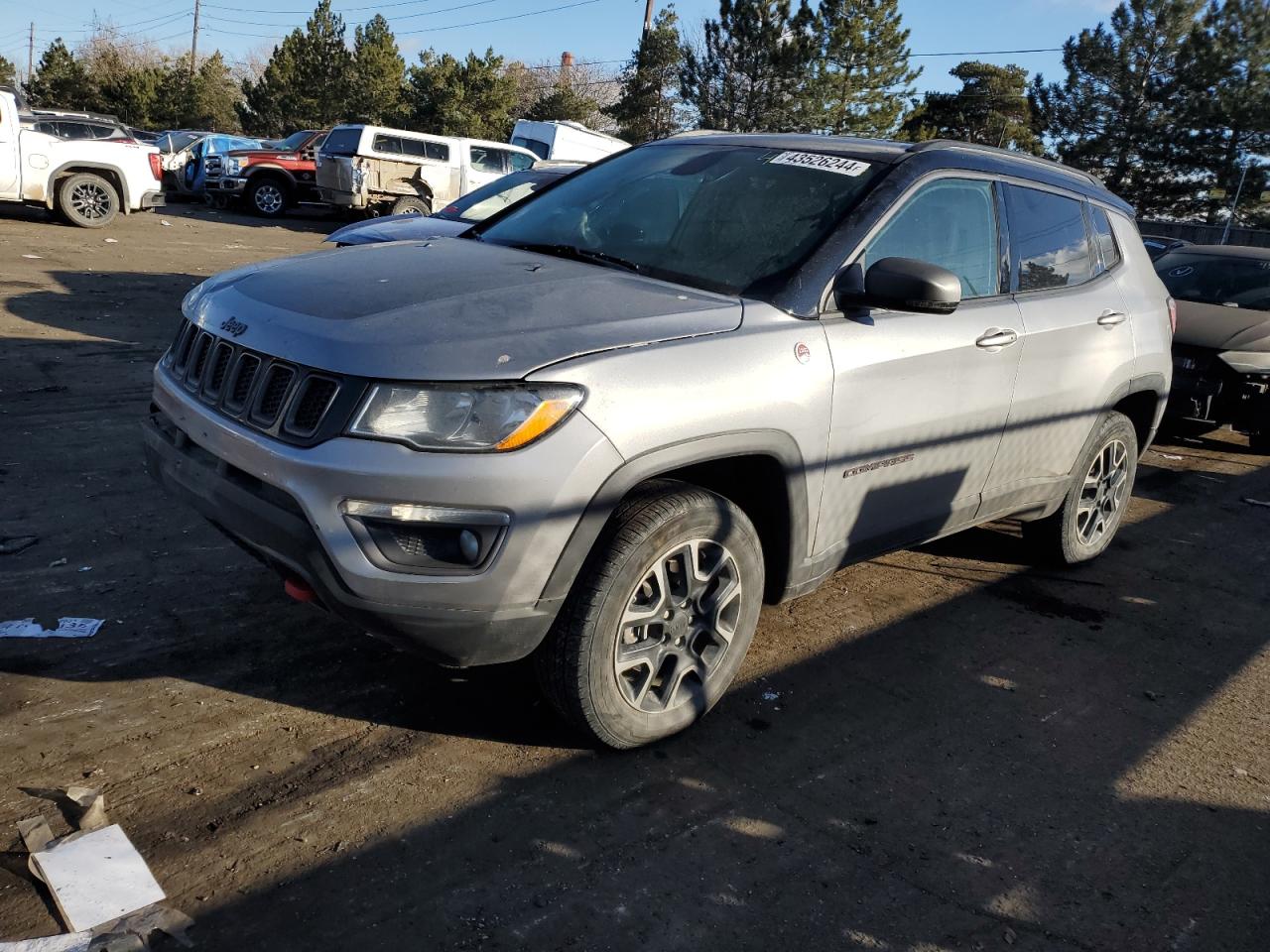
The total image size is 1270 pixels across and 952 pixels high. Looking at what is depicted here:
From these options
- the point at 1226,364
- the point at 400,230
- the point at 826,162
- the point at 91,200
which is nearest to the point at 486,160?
the point at 91,200

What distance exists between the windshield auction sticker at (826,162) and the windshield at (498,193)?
22.3 ft

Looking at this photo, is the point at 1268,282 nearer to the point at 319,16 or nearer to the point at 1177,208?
the point at 1177,208

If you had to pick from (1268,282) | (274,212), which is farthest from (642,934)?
(274,212)

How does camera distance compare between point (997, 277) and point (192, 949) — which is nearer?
point (192, 949)

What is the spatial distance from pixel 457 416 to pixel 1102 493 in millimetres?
3814

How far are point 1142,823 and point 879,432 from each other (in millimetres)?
1475

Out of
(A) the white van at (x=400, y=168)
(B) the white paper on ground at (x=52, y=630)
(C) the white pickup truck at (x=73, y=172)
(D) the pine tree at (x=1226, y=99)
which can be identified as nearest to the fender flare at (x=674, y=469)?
(B) the white paper on ground at (x=52, y=630)

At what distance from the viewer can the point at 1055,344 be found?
448 centimetres

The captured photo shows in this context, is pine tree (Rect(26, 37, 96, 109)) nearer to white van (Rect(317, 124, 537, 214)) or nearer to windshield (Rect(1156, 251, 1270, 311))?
white van (Rect(317, 124, 537, 214))

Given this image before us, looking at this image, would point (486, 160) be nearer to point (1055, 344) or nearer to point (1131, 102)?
point (1055, 344)

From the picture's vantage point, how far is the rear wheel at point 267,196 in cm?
2264

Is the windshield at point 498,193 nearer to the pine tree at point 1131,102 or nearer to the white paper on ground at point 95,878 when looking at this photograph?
the white paper on ground at point 95,878

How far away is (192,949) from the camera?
8.02ft

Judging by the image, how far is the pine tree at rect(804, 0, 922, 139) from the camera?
127ft
